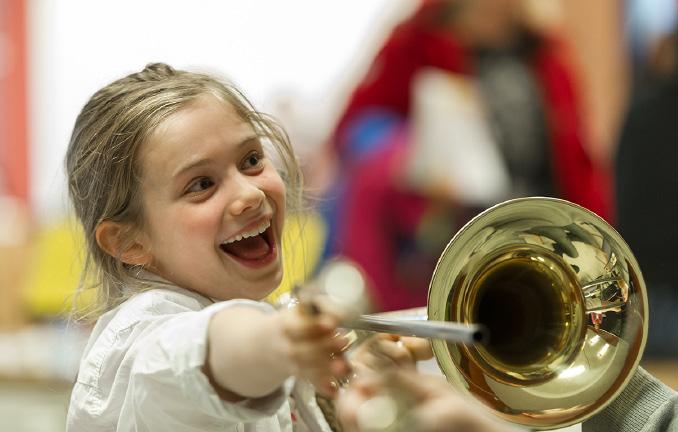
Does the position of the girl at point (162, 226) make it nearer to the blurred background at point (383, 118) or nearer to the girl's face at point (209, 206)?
the girl's face at point (209, 206)

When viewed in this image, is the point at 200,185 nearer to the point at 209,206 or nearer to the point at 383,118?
the point at 209,206

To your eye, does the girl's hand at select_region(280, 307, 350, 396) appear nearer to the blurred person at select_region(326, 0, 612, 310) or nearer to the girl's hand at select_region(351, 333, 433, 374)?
the girl's hand at select_region(351, 333, 433, 374)

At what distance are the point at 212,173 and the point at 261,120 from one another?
0.17 meters

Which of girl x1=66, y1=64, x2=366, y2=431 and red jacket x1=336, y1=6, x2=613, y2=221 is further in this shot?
red jacket x1=336, y1=6, x2=613, y2=221

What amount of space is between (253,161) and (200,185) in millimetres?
90

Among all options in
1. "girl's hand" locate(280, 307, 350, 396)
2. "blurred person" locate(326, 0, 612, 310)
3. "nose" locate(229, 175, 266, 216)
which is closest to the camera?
"girl's hand" locate(280, 307, 350, 396)

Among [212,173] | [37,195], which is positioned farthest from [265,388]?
[37,195]

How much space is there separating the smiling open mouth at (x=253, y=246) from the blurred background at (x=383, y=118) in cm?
23

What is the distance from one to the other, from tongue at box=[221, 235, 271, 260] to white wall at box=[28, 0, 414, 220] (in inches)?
139

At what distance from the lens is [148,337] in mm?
957

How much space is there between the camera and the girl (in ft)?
3.26

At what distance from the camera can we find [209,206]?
1.09 m

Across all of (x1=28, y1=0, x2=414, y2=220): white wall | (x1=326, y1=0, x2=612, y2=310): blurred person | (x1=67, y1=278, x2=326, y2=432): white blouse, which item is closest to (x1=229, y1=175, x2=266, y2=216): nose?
(x1=67, y1=278, x2=326, y2=432): white blouse

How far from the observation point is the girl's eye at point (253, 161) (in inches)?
45.9
